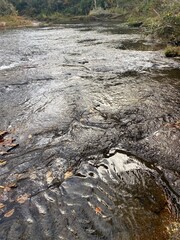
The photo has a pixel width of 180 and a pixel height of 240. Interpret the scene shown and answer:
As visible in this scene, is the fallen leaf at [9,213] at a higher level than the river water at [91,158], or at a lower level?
higher

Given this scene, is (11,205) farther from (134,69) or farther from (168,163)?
(134,69)

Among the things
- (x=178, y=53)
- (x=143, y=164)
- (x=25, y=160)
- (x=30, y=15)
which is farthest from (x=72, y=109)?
(x=30, y=15)

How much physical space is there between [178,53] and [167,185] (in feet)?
33.4

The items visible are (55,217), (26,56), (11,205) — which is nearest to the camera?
(55,217)

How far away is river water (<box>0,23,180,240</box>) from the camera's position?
3.25 meters

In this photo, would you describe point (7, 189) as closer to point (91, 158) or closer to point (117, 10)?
point (91, 158)

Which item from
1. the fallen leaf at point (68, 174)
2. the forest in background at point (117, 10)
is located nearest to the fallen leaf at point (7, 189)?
the fallen leaf at point (68, 174)

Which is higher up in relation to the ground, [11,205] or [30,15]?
[11,205]

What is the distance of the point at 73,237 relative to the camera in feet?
10.0

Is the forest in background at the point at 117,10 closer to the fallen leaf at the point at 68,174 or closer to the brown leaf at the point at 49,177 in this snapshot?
the fallen leaf at the point at 68,174

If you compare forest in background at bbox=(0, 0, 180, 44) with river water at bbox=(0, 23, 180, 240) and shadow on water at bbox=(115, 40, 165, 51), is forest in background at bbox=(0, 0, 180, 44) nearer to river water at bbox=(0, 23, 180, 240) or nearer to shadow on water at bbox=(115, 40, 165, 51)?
shadow on water at bbox=(115, 40, 165, 51)

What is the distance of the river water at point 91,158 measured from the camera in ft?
10.7

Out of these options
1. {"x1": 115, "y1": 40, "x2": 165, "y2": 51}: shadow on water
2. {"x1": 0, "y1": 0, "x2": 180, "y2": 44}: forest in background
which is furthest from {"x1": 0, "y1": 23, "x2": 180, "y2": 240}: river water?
{"x1": 0, "y1": 0, "x2": 180, "y2": 44}: forest in background

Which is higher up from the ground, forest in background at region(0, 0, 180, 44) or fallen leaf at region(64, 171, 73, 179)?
fallen leaf at region(64, 171, 73, 179)
